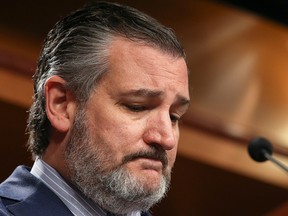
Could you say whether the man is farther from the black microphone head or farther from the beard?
the black microphone head

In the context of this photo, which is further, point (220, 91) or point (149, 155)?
point (220, 91)

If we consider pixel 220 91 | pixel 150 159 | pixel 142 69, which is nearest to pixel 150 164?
pixel 150 159

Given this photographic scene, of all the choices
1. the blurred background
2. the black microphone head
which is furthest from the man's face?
the blurred background

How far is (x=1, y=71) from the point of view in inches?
68.2

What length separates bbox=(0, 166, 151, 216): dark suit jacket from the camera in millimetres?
669

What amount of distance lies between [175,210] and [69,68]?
1.43 m

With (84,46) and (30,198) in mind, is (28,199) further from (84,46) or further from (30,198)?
(84,46)

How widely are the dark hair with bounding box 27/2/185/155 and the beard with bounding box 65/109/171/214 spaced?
1.9 inches

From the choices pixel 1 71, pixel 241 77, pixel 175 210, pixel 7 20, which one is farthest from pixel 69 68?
pixel 241 77

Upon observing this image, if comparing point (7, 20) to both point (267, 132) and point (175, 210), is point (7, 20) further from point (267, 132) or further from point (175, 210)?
point (267, 132)

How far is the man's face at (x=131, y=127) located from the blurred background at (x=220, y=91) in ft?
3.59

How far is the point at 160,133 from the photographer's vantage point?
0.70 m

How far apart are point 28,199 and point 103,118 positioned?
12cm

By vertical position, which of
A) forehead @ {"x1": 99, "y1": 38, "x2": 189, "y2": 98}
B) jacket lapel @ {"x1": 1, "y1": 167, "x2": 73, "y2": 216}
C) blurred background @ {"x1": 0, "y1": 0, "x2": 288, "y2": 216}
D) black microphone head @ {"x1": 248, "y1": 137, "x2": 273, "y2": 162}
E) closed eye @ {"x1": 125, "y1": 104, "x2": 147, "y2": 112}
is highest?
forehead @ {"x1": 99, "y1": 38, "x2": 189, "y2": 98}
